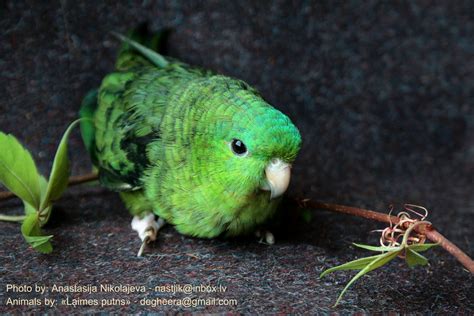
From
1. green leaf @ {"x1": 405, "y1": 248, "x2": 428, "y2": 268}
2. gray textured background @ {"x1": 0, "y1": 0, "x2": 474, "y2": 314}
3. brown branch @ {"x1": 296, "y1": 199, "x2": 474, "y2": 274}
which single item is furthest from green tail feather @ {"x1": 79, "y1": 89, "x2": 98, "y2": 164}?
green leaf @ {"x1": 405, "y1": 248, "x2": 428, "y2": 268}

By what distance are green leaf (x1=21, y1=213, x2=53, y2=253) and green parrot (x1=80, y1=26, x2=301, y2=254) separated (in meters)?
0.41

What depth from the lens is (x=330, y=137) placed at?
3.51 metres

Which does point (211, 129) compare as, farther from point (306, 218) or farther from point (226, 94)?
point (306, 218)

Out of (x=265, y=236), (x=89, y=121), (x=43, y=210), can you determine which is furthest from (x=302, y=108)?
(x=43, y=210)

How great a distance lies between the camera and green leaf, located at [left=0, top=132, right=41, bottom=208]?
8.13ft

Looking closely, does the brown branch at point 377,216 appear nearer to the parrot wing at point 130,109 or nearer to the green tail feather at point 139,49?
the parrot wing at point 130,109

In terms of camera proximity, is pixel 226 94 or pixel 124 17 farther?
pixel 124 17

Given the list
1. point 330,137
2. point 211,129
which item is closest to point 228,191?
point 211,129

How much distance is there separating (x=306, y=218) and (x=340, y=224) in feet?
0.60

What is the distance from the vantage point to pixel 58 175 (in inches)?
103

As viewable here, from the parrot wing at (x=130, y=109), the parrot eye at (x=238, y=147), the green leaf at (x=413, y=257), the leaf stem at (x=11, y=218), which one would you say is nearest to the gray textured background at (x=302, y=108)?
the leaf stem at (x=11, y=218)

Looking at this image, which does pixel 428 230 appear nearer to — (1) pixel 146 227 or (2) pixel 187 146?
(2) pixel 187 146

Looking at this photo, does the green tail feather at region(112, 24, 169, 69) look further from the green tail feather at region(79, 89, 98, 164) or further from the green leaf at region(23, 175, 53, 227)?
the green leaf at region(23, 175, 53, 227)

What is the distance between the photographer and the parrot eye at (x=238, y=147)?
236cm
